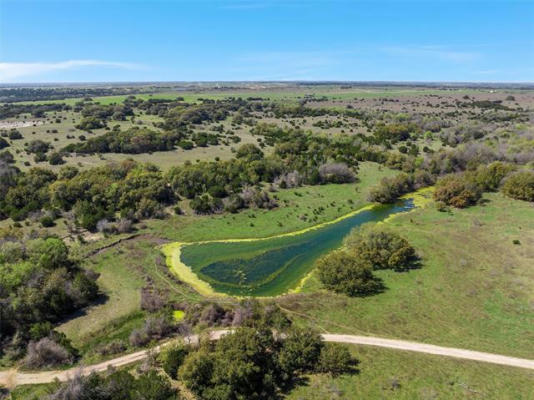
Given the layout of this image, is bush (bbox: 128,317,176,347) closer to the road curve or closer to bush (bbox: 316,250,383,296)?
the road curve

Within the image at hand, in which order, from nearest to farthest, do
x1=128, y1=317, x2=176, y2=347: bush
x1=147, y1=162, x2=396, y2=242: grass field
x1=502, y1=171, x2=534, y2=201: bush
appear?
x1=128, y1=317, x2=176, y2=347: bush
x1=147, y1=162, x2=396, y2=242: grass field
x1=502, y1=171, x2=534, y2=201: bush

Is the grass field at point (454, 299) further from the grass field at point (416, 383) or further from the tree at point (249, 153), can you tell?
the tree at point (249, 153)

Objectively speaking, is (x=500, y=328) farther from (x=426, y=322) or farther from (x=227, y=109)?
(x=227, y=109)

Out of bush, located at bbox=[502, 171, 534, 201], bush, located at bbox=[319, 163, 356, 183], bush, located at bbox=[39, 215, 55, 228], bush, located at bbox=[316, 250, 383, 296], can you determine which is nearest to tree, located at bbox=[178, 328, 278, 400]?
bush, located at bbox=[316, 250, 383, 296]

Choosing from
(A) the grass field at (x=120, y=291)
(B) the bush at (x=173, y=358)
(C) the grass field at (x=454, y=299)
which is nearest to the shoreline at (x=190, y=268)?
(A) the grass field at (x=120, y=291)

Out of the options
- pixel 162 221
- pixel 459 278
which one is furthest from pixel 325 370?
pixel 162 221


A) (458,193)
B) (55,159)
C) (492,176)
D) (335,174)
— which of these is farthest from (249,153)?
(492,176)
